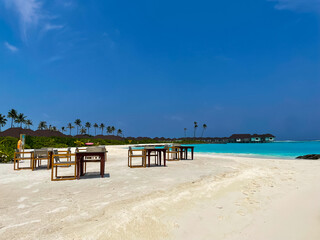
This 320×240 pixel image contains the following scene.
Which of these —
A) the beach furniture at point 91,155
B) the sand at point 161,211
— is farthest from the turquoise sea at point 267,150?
the beach furniture at point 91,155

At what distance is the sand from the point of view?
259 cm

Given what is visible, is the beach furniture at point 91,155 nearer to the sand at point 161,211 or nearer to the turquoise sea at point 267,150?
the sand at point 161,211

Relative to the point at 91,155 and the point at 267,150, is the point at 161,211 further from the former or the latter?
the point at 267,150

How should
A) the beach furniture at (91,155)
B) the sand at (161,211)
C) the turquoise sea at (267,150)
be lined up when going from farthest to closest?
1. the turquoise sea at (267,150)
2. the beach furniture at (91,155)
3. the sand at (161,211)

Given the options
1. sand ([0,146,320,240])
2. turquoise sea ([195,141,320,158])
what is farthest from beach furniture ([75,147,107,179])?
turquoise sea ([195,141,320,158])

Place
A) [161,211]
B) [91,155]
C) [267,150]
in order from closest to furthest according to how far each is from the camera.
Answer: [161,211] < [91,155] < [267,150]

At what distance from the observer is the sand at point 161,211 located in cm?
259

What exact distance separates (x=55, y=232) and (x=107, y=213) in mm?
786

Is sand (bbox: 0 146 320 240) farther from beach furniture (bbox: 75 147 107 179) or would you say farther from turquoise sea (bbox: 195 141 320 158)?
turquoise sea (bbox: 195 141 320 158)

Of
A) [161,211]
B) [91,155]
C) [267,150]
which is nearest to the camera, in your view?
[161,211]

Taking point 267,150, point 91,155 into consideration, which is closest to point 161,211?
point 91,155

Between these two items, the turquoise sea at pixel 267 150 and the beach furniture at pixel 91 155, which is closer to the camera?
the beach furniture at pixel 91 155

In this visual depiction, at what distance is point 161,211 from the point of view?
129 inches

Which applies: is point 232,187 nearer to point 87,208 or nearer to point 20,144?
point 87,208
